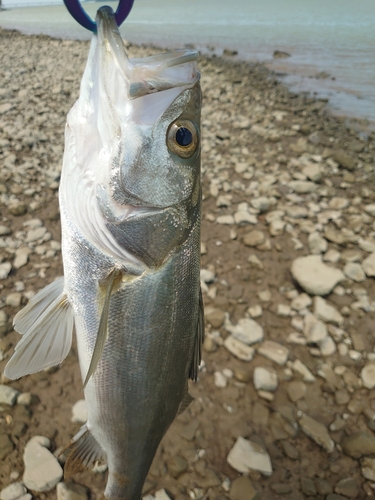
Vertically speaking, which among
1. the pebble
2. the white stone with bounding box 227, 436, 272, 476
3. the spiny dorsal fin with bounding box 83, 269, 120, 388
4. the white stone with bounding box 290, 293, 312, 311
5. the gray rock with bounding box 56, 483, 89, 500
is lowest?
the pebble

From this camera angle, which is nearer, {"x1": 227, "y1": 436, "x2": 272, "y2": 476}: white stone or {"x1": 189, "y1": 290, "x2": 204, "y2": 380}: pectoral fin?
{"x1": 189, "y1": 290, "x2": 204, "y2": 380}: pectoral fin

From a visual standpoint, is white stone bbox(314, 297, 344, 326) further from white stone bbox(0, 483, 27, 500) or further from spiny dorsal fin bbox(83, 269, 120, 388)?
white stone bbox(0, 483, 27, 500)

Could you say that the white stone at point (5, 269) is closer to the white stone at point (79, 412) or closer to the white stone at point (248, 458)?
the white stone at point (79, 412)

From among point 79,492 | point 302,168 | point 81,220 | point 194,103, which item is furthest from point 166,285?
point 302,168

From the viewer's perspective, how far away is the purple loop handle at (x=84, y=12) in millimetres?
1398

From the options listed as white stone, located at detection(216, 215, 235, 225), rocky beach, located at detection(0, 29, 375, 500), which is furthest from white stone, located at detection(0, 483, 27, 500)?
white stone, located at detection(216, 215, 235, 225)

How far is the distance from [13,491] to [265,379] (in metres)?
2.01

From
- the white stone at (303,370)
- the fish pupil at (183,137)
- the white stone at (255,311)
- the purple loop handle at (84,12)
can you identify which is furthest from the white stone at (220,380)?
the purple loop handle at (84,12)

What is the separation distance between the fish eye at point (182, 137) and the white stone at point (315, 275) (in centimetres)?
284

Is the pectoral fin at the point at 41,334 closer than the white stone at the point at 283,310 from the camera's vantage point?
Yes

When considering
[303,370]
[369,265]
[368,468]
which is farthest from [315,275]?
[368,468]

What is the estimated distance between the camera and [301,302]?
3936 mm

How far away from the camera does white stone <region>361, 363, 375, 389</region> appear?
10.6ft

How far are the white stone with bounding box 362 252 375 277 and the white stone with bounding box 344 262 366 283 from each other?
0.06 meters
